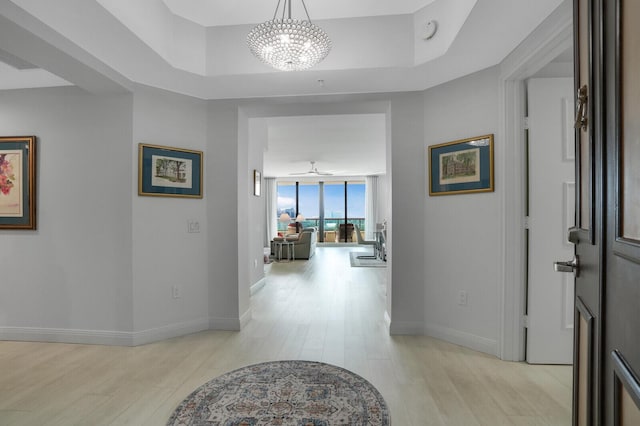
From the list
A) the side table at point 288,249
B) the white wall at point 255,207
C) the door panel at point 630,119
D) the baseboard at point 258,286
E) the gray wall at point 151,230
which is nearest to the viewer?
the door panel at point 630,119

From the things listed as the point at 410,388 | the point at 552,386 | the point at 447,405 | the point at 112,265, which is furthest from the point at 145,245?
the point at 552,386

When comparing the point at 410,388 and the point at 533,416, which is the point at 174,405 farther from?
the point at 533,416

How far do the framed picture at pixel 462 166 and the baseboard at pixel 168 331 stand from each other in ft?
8.78

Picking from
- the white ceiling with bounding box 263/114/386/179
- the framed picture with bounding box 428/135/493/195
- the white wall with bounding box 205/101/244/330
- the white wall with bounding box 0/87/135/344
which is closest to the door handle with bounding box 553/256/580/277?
the framed picture with bounding box 428/135/493/195

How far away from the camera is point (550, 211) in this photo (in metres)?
2.50

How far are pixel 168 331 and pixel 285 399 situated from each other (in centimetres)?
163

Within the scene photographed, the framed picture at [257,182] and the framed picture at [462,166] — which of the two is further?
the framed picture at [257,182]

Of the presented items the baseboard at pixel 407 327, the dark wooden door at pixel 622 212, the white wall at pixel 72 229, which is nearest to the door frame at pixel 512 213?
the baseboard at pixel 407 327

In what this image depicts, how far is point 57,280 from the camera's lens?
299 centimetres

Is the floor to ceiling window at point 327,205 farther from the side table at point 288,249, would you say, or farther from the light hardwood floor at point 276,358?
the light hardwood floor at point 276,358

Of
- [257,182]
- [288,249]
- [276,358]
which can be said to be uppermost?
[257,182]

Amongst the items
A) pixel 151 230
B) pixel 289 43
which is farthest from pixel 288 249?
pixel 289 43

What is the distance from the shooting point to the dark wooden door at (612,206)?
62 cm

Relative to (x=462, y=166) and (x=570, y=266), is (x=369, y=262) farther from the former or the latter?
(x=570, y=266)
